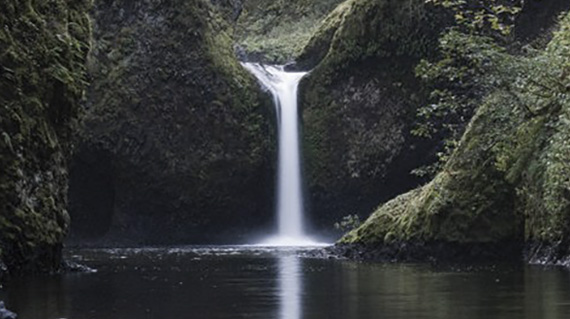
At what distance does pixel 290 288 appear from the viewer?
15.6 m

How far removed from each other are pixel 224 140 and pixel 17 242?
23.4 m

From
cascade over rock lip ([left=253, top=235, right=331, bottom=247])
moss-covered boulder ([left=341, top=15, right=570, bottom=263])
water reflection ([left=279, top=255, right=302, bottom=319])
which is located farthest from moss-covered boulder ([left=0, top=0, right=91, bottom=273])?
cascade over rock lip ([left=253, top=235, right=331, bottom=247])

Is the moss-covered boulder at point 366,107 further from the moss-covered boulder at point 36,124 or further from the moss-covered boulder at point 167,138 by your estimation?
the moss-covered boulder at point 36,124

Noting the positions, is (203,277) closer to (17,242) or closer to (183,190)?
(17,242)

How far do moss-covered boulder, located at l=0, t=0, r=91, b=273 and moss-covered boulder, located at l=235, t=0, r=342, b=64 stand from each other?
31.2 m

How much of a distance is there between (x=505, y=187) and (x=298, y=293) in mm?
10358

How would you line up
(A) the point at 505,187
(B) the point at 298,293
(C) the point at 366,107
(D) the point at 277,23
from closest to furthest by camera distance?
(B) the point at 298,293 → (A) the point at 505,187 → (C) the point at 366,107 → (D) the point at 277,23

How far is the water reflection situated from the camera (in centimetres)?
1191

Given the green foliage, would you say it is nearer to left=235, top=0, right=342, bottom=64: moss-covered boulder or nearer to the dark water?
the dark water

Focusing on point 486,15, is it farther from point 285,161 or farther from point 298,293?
point 285,161

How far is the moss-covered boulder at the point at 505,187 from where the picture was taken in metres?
20.5

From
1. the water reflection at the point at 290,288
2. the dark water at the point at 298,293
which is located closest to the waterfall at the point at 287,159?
the water reflection at the point at 290,288

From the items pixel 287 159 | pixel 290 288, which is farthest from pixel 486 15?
pixel 287 159

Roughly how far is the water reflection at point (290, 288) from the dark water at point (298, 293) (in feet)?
0.04
